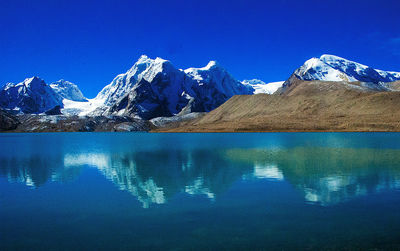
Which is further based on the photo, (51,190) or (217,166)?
(217,166)

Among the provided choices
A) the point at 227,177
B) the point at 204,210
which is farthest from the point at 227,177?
the point at 204,210

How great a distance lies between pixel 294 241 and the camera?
13.7 m

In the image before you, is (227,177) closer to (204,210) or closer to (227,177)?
(227,177)

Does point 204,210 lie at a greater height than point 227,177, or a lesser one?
lesser

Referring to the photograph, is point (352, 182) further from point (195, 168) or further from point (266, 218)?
point (195, 168)

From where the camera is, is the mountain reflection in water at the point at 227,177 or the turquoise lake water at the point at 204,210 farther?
the mountain reflection in water at the point at 227,177

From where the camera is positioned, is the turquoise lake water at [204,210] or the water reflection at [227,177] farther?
the water reflection at [227,177]

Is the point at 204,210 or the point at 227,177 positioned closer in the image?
the point at 204,210

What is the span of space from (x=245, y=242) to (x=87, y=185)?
18.9m

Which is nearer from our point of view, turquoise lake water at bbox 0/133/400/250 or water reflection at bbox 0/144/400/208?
turquoise lake water at bbox 0/133/400/250

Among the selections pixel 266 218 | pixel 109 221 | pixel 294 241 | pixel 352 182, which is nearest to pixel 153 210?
pixel 109 221

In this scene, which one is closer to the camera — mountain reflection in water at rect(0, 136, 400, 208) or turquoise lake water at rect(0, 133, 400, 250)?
turquoise lake water at rect(0, 133, 400, 250)

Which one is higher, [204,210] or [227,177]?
[227,177]

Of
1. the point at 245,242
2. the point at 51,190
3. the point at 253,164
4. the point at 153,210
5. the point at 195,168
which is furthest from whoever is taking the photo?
the point at 253,164
